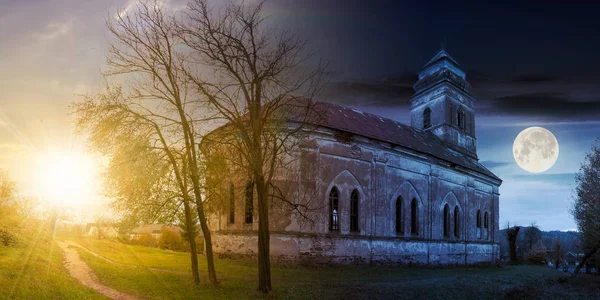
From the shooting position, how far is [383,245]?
25.9 metres

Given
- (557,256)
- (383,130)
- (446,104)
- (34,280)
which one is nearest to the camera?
(34,280)

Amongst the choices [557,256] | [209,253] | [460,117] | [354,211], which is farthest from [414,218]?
[557,256]

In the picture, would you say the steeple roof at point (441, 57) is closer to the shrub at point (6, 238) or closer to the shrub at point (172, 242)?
the shrub at point (172, 242)

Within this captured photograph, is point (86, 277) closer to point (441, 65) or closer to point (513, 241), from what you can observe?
point (441, 65)

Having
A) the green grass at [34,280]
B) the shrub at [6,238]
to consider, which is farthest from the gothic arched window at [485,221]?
the shrub at [6,238]

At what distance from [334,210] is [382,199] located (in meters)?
3.83

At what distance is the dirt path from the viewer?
13734mm

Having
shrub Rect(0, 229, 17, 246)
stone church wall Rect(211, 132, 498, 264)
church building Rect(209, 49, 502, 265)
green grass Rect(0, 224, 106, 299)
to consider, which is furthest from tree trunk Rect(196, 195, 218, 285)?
shrub Rect(0, 229, 17, 246)

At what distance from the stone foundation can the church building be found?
55mm

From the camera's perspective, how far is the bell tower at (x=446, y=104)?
38438 mm

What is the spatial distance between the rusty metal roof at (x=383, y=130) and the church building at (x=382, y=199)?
142 millimetres

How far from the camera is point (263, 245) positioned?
14.2 m

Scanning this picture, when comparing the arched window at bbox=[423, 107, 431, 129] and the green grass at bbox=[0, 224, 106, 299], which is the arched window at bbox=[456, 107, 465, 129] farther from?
the green grass at bbox=[0, 224, 106, 299]

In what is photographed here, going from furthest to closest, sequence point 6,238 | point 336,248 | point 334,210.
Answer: point 334,210
point 336,248
point 6,238
